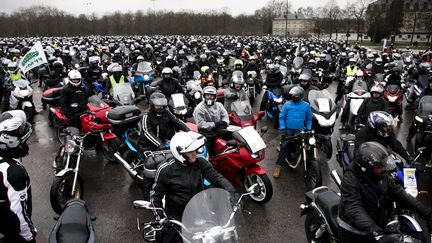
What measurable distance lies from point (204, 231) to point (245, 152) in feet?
9.24

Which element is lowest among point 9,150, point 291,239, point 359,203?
point 291,239

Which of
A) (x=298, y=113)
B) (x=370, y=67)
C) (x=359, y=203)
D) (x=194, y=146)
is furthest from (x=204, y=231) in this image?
(x=370, y=67)

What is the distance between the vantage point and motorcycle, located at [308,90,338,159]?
724 centimetres

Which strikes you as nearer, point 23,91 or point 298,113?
point 298,113

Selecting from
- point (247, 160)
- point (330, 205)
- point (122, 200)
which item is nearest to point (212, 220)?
point (330, 205)

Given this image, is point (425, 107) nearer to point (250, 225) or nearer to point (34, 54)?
point (250, 225)

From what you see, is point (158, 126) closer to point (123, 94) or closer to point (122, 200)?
point (122, 200)

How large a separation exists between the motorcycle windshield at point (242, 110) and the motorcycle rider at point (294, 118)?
3.69 feet

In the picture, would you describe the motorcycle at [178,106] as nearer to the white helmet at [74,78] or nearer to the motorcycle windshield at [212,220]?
the white helmet at [74,78]

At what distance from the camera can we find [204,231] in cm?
285

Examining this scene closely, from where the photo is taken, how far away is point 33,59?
1054cm

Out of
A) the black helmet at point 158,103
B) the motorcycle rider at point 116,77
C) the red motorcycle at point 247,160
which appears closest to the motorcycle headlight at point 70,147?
the black helmet at point 158,103

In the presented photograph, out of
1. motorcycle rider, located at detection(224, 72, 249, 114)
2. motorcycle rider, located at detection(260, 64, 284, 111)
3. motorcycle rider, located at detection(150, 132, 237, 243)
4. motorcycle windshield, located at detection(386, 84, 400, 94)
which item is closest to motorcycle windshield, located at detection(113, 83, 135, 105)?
motorcycle rider, located at detection(224, 72, 249, 114)

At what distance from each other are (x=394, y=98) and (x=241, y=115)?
509cm
